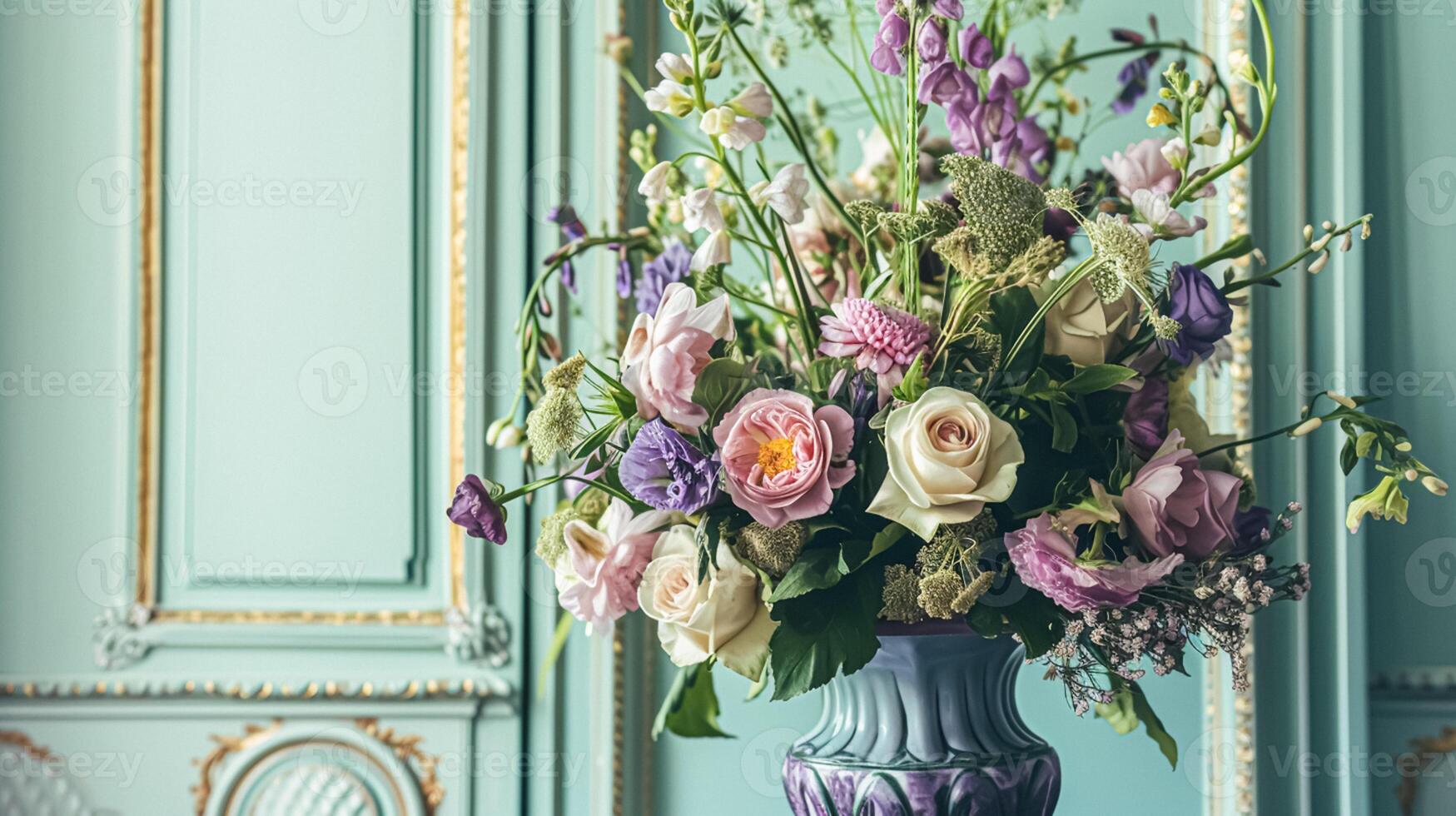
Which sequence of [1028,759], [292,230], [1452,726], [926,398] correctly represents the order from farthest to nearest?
[292,230], [1452,726], [1028,759], [926,398]

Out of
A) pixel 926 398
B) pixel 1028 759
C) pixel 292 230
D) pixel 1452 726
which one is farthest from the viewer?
pixel 292 230

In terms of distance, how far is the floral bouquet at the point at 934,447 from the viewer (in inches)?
26.0

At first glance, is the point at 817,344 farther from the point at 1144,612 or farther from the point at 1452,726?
the point at 1452,726

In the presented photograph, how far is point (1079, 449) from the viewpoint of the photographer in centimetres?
74

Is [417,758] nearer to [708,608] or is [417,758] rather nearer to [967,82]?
[708,608]

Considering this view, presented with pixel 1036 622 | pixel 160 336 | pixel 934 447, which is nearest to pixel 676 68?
pixel 934 447

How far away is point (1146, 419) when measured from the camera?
0.73 m

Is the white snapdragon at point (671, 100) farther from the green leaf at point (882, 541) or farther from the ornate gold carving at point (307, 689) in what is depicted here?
the ornate gold carving at point (307, 689)

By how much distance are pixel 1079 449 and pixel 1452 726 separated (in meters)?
0.64

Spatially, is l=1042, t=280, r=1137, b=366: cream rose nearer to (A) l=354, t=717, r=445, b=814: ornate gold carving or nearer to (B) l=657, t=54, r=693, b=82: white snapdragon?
(B) l=657, t=54, r=693, b=82: white snapdragon

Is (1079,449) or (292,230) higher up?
(292,230)

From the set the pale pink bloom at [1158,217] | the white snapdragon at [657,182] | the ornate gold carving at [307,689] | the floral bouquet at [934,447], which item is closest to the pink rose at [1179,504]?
the floral bouquet at [934,447]

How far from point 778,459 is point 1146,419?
259 millimetres

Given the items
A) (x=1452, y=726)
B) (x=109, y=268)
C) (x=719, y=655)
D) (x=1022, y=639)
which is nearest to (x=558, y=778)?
(x=719, y=655)
